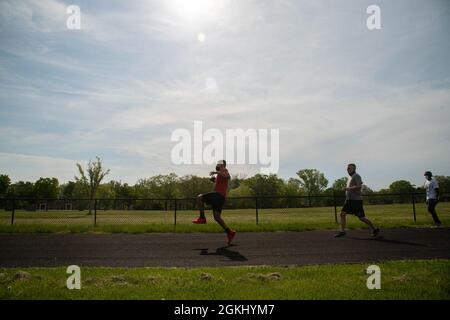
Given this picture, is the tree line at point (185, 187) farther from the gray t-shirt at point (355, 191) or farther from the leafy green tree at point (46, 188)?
the gray t-shirt at point (355, 191)

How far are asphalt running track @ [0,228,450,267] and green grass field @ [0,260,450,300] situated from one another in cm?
88

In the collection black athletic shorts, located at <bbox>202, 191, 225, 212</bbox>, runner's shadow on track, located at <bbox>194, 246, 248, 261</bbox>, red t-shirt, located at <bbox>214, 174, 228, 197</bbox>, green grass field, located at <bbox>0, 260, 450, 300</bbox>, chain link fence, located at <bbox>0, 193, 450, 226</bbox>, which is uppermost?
red t-shirt, located at <bbox>214, 174, 228, 197</bbox>

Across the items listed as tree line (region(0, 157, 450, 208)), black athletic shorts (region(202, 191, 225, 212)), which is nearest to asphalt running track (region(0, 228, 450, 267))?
black athletic shorts (region(202, 191, 225, 212))

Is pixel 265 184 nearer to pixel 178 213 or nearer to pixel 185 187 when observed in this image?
pixel 185 187

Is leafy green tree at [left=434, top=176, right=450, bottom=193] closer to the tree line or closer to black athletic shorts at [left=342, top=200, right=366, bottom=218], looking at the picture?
the tree line

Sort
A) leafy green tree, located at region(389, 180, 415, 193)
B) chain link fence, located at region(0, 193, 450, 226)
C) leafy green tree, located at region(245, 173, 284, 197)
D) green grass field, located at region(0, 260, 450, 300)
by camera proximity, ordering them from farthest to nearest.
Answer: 1. leafy green tree, located at region(389, 180, 415, 193)
2. leafy green tree, located at region(245, 173, 284, 197)
3. chain link fence, located at region(0, 193, 450, 226)
4. green grass field, located at region(0, 260, 450, 300)

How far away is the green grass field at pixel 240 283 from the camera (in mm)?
3965

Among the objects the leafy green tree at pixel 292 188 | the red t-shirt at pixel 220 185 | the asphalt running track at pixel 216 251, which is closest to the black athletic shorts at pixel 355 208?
the asphalt running track at pixel 216 251

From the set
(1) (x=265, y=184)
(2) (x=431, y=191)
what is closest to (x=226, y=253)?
(2) (x=431, y=191)

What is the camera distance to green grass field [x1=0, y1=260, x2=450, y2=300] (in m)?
3.96

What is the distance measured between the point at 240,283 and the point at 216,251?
10.5ft
